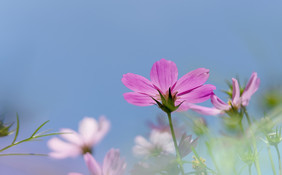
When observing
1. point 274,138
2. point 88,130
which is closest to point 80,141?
point 88,130

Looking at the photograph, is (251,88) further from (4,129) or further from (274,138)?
(4,129)

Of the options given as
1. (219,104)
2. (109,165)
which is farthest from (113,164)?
(219,104)

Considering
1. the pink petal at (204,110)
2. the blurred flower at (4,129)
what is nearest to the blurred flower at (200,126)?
the pink petal at (204,110)

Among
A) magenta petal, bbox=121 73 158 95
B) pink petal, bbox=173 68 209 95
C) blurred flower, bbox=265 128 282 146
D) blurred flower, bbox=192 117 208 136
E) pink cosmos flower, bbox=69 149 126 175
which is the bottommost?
blurred flower, bbox=265 128 282 146

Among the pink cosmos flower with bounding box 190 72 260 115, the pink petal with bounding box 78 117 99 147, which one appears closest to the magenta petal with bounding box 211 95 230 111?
the pink cosmos flower with bounding box 190 72 260 115

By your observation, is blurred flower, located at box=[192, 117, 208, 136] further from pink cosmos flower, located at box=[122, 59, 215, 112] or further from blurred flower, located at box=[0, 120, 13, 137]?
blurred flower, located at box=[0, 120, 13, 137]

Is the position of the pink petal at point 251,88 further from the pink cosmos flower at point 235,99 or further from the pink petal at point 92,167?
the pink petal at point 92,167
